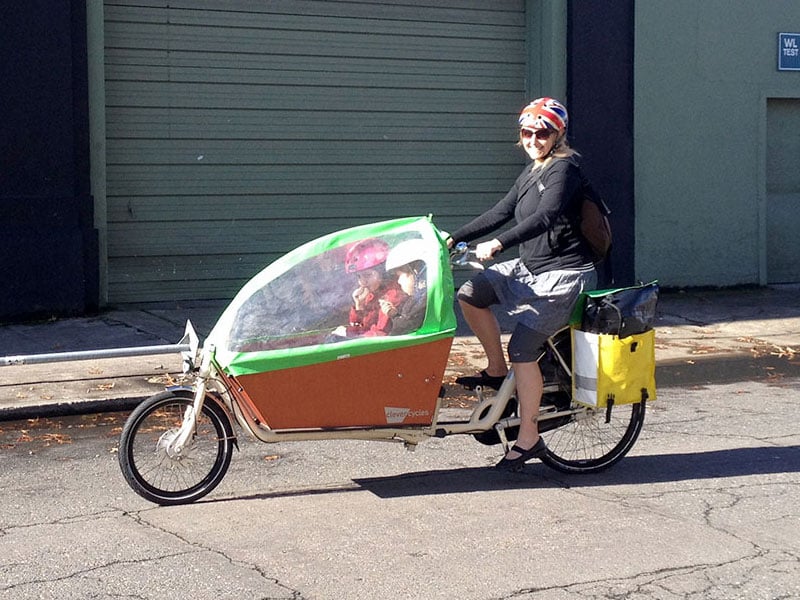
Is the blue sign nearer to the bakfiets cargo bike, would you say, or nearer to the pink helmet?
the bakfiets cargo bike

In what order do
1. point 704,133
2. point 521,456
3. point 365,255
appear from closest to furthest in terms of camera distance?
point 365,255
point 521,456
point 704,133

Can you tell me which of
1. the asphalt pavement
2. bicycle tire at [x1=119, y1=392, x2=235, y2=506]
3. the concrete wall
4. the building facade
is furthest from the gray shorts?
the concrete wall

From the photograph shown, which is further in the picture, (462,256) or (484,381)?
(484,381)

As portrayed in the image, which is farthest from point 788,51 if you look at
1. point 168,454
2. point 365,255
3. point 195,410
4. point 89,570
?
point 89,570

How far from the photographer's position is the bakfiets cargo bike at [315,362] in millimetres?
5859

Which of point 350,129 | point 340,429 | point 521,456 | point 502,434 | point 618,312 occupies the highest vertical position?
point 350,129

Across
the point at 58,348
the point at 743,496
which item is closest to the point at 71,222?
the point at 58,348

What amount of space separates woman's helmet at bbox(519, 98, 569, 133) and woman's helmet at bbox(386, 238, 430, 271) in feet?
2.83

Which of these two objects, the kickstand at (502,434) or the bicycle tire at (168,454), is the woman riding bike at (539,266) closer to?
the kickstand at (502,434)

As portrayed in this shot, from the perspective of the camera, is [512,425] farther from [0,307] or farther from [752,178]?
[752,178]

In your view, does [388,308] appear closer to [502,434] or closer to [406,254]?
[406,254]

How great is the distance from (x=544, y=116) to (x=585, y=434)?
1.73 m

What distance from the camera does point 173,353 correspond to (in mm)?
10266

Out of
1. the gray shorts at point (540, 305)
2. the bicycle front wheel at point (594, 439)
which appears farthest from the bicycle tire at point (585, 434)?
the gray shorts at point (540, 305)
